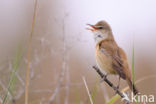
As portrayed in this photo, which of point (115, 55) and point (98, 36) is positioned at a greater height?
point (98, 36)

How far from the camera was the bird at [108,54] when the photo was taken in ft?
12.3

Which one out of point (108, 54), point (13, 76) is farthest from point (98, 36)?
point (13, 76)

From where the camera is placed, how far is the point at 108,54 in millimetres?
4027

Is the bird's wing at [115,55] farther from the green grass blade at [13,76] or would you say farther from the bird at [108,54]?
the green grass blade at [13,76]

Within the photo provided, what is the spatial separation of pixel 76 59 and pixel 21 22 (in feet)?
8.98

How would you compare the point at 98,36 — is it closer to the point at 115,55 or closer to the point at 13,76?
the point at 115,55

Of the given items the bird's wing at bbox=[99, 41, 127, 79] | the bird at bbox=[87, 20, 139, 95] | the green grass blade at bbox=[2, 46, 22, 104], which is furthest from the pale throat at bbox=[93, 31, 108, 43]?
the green grass blade at bbox=[2, 46, 22, 104]

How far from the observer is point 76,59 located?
9.69 m

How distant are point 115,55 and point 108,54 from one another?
11 cm

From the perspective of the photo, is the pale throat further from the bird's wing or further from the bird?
the bird's wing

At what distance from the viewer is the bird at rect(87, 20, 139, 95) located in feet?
12.3

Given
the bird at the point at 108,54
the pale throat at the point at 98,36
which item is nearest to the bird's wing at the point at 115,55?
the bird at the point at 108,54

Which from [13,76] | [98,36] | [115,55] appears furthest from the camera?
[98,36]

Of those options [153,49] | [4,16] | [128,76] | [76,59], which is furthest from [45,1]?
[128,76]
